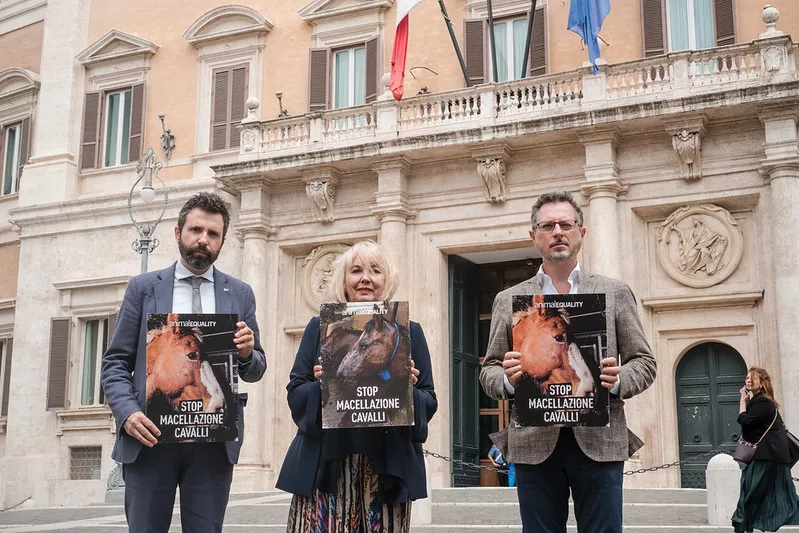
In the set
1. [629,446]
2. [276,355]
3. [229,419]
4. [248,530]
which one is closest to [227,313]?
[229,419]

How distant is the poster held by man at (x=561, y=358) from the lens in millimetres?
3879

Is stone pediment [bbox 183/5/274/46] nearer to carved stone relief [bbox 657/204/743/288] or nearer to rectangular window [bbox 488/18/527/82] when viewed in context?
rectangular window [bbox 488/18/527/82]

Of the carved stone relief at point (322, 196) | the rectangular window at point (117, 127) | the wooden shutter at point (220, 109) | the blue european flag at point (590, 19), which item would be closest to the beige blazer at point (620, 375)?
the blue european flag at point (590, 19)

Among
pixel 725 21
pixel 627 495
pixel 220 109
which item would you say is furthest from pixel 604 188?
pixel 220 109

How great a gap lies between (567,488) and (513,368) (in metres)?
0.62

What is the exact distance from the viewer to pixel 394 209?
17578 millimetres

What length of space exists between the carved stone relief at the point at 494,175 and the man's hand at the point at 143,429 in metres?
13.3

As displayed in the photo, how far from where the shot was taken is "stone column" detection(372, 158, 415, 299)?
57.7 feet

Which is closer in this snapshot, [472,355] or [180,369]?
[180,369]

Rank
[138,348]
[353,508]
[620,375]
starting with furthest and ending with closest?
[138,348]
[353,508]
[620,375]

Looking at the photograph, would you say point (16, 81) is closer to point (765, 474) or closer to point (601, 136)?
point (601, 136)

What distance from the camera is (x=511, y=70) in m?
18.3

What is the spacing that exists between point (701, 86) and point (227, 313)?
A: 13.0 meters

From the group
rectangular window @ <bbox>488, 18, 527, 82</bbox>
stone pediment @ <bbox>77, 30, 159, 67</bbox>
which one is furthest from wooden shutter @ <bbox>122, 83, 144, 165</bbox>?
rectangular window @ <bbox>488, 18, 527, 82</bbox>
